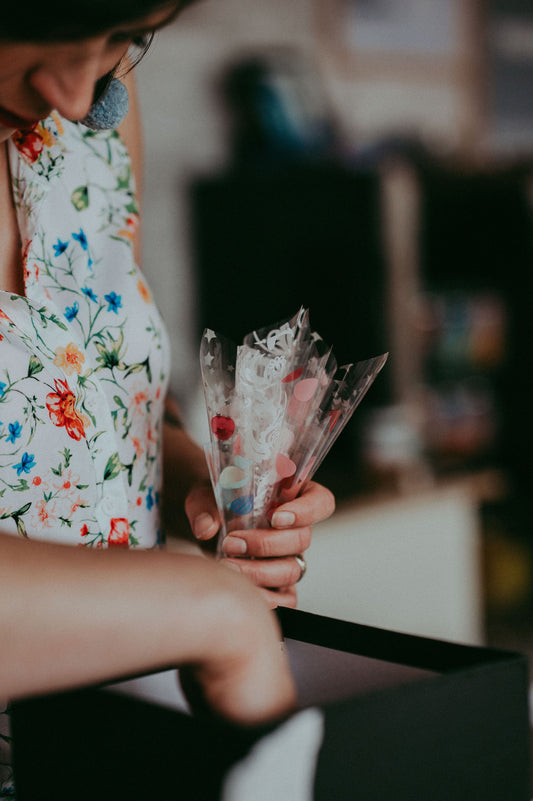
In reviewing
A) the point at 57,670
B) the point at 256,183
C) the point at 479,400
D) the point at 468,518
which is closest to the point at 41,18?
the point at 57,670

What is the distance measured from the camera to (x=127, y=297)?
0.93 m

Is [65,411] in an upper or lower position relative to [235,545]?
upper

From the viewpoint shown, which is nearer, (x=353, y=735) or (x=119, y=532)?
(x=353, y=735)

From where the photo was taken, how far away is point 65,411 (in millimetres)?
784

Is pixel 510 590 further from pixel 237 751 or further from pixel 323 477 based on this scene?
pixel 237 751

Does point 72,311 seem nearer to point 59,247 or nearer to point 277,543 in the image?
point 59,247

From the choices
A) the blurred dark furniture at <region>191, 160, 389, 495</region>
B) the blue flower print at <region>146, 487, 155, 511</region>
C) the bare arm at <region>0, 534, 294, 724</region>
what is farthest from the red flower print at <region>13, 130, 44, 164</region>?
the blurred dark furniture at <region>191, 160, 389, 495</region>

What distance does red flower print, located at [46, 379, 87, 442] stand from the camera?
0.77m

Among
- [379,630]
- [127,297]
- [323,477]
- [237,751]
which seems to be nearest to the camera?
[237,751]

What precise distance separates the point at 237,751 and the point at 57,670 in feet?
0.34

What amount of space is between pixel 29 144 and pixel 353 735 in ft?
2.24

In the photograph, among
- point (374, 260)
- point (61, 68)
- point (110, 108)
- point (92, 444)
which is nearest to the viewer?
point (61, 68)

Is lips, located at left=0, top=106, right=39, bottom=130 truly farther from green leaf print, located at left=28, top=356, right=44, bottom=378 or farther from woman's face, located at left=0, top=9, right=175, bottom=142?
green leaf print, located at left=28, top=356, right=44, bottom=378

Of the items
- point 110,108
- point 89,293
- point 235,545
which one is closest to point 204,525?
point 235,545
